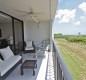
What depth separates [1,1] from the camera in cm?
376

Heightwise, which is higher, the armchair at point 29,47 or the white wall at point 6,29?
the white wall at point 6,29

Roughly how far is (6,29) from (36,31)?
7.08 ft

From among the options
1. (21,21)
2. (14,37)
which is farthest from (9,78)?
(21,21)

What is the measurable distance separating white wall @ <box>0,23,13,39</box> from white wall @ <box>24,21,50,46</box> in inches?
62.3

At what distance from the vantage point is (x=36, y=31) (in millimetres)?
9023

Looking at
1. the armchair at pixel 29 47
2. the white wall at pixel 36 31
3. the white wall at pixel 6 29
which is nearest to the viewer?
the white wall at pixel 6 29

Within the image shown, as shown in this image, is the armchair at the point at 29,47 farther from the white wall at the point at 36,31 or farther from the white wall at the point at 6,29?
the white wall at the point at 6,29

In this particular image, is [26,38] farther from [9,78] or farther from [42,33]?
[9,78]

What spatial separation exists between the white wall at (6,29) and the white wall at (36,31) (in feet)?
5.19

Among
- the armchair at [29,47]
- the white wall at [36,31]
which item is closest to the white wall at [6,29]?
the armchair at [29,47]

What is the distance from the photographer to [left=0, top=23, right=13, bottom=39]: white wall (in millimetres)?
7496

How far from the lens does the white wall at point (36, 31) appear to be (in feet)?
29.4

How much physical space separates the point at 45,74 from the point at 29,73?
0.53 metres

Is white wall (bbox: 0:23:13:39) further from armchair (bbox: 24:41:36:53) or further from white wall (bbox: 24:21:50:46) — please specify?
white wall (bbox: 24:21:50:46)
